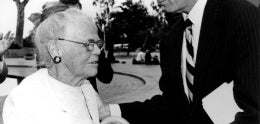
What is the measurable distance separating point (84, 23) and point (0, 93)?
8.33 meters

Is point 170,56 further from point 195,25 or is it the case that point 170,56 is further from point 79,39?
point 79,39

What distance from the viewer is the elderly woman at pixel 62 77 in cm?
158

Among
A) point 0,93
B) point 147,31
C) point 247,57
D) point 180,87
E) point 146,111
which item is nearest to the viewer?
point 247,57

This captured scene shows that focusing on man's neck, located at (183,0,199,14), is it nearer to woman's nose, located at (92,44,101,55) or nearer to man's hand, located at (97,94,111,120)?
woman's nose, located at (92,44,101,55)

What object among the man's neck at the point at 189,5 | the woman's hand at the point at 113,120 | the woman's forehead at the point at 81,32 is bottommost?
the woman's hand at the point at 113,120

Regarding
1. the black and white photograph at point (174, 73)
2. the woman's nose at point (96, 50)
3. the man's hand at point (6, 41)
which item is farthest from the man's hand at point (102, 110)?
the man's hand at point (6, 41)

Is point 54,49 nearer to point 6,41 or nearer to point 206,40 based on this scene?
point 206,40

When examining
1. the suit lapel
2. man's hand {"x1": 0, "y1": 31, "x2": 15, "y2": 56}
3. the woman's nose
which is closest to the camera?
the suit lapel

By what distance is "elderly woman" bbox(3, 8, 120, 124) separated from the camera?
1.58 m

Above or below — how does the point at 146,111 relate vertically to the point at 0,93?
above

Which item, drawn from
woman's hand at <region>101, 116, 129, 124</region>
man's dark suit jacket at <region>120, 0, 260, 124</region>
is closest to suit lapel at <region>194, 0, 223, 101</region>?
man's dark suit jacket at <region>120, 0, 260, 124</region>

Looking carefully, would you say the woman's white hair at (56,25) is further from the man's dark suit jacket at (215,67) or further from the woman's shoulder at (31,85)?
the man's dark suit jacket at (215,67)

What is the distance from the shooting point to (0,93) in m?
9.32

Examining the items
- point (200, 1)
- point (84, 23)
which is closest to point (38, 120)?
point (84, 23)
